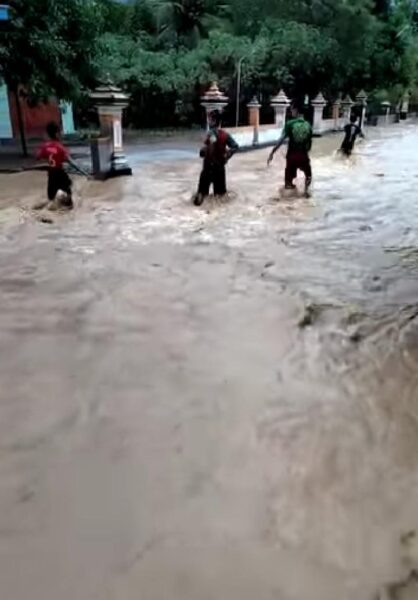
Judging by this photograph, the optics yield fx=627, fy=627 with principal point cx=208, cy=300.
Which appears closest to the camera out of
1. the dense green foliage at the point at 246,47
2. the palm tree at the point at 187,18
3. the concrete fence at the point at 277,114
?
the concrete fence at the point at 277,114

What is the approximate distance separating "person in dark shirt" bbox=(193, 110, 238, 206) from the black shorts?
220 centimetres

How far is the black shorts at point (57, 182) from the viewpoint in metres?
10.2

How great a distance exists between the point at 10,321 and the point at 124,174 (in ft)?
29.6

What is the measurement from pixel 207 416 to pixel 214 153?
23.5 ft

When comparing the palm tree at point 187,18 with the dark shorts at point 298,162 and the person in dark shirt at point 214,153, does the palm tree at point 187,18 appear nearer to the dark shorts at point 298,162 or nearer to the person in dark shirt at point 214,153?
the dark shorts at point 298,162

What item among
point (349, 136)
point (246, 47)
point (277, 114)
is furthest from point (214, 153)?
point (246, 47)

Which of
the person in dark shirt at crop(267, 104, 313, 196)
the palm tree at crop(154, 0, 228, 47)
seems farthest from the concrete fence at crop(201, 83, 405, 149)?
the palm tree at crop(154, 0, 228, 47)

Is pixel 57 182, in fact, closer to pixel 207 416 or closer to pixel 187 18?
pixel 207 416

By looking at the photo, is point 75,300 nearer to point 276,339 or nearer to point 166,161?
point 276,339

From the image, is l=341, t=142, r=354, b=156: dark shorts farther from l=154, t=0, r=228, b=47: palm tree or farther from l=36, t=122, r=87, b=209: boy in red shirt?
l=154, t=0, r=228, b=47: palm tree

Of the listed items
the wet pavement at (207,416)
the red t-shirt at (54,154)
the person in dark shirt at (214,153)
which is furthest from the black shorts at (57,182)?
the person in dark shirt at (214,153)

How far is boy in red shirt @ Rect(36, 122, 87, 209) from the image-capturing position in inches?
386

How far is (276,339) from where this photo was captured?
5.45 meters

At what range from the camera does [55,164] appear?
9.98 m
